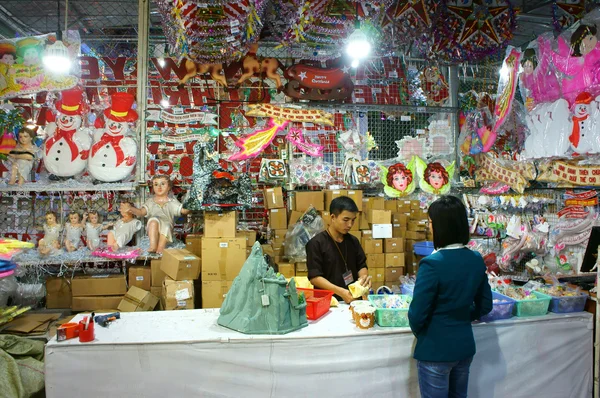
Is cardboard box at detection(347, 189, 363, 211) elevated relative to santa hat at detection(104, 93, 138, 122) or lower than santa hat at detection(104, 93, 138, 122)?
A: lower

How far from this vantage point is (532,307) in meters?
2.69

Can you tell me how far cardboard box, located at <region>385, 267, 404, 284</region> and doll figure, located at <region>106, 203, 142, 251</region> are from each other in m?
3.00

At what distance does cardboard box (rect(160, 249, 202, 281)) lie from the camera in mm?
3998

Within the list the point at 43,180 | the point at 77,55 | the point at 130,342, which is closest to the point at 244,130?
the point at 77,55

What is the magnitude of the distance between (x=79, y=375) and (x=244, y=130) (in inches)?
148

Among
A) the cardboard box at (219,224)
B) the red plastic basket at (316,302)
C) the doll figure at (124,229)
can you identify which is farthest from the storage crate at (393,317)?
the doll figure at (124,229)

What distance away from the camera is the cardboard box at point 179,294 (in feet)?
13.1

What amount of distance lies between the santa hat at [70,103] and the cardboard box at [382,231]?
3698mm

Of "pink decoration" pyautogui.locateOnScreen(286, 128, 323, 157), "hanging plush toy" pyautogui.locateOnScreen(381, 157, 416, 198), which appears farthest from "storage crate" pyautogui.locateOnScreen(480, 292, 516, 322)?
"pink decoration" pyautogui.locateOnScreen(286, 128, 323, 157)

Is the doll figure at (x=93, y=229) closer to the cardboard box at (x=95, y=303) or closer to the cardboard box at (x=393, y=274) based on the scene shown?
the cardboard box at (x=95, y=303)

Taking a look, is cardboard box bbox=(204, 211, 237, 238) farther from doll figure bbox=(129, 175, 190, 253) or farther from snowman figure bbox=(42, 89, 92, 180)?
snowman figure bbox=(42, 89, 92, 180)

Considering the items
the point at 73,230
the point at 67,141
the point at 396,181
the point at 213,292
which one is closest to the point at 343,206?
the point at 213,292

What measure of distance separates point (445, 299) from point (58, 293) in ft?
13.4

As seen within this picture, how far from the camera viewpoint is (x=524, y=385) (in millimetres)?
2629
